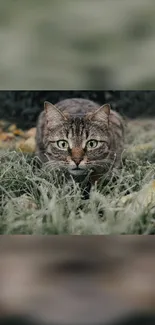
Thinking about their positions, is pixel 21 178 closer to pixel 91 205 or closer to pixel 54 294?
pixel 91 205

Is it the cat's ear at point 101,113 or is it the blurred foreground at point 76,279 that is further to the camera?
the cat's ear at point 101,113

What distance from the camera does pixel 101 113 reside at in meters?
3.24

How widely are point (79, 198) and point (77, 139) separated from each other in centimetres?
33

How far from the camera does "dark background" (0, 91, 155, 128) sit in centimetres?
322

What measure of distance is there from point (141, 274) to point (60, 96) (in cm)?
114

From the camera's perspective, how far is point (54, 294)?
93.0 inches

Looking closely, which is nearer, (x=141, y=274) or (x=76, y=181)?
(x=141, y=274)

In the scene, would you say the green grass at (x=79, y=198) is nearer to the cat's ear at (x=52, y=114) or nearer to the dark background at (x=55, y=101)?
the dark background at (x=55, y=101)

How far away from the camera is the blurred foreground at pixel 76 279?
7.10 feet
